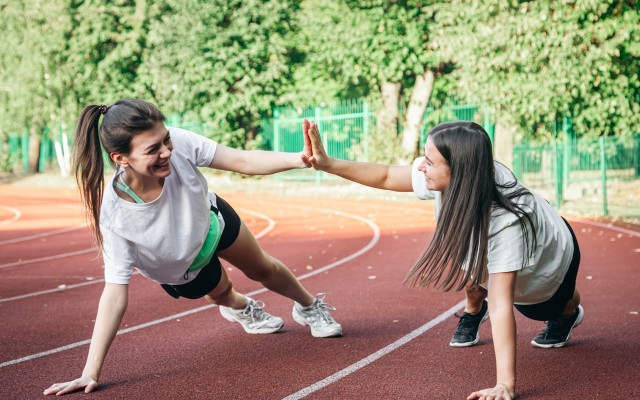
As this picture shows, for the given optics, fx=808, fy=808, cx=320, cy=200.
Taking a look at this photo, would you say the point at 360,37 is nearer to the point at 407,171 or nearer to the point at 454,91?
the point at 454,91

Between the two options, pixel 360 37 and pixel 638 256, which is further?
pixel 360 37

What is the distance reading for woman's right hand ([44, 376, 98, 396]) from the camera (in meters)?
3.82

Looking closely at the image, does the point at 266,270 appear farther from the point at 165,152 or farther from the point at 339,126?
the point at 339,126

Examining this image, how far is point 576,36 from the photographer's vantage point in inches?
537

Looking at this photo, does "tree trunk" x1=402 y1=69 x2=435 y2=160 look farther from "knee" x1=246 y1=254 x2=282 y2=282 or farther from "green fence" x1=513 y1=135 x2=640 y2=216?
"knee" x1=246 y1=254 x2=282 y2=282

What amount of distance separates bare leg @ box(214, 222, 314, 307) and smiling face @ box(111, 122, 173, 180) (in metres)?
0.84

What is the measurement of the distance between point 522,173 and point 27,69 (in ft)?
62.3

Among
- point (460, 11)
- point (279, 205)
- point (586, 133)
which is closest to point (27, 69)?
point (279, 205)

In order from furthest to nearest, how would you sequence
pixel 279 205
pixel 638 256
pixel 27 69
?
pixel 27 69
pixel 279 205
pixel 638 256

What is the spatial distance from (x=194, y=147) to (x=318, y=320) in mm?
1486

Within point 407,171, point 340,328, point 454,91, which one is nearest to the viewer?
point 407,171

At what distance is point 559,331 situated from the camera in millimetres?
4543

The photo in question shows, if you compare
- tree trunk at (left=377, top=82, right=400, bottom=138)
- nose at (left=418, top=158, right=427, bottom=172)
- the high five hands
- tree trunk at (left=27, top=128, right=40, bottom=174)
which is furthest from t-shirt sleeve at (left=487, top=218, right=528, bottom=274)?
tree trunk at (left=27, top=128, right=40, bottom=174)

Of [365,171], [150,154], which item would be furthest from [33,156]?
[365,171]
